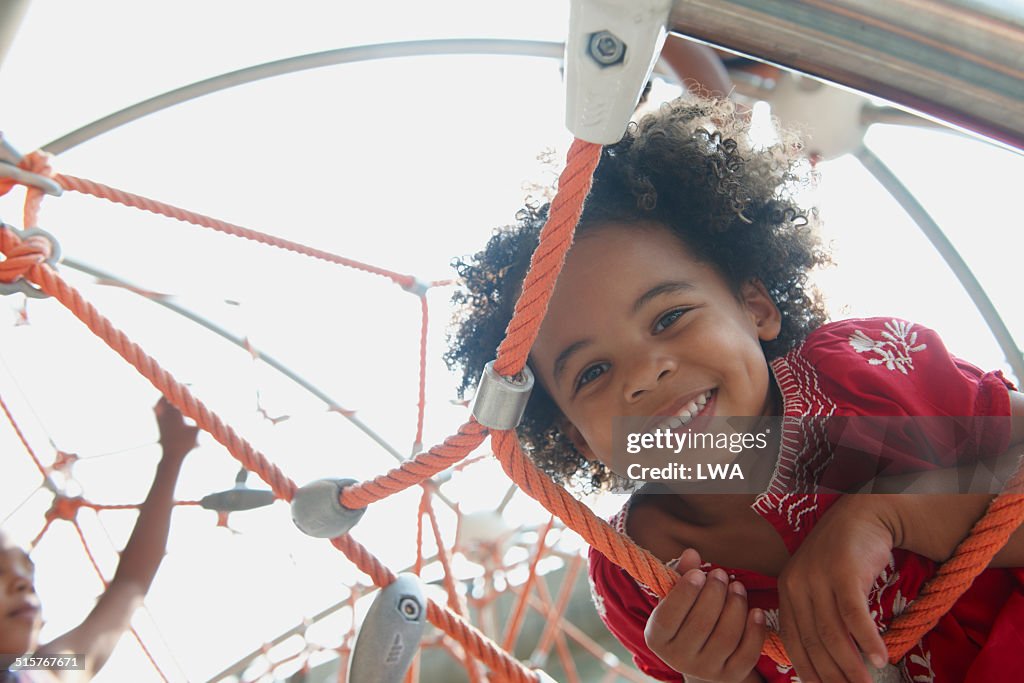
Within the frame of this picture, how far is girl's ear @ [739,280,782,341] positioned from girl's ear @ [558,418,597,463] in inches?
9.4

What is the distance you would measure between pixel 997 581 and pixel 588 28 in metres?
0.63

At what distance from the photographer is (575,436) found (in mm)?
977

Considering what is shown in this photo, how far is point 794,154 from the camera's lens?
106 centimetres

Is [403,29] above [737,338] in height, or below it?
above

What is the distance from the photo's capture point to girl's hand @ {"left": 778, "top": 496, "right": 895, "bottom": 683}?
1.74 ft

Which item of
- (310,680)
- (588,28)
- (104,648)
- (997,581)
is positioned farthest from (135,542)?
(310,680)

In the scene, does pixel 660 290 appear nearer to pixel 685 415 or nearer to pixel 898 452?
pixel 685 415

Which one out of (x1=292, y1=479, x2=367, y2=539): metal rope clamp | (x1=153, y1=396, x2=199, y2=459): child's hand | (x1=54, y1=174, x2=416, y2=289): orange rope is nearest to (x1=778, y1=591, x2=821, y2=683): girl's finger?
(x1=292, y1=479, x2=367, y2=539): metal rope clamp

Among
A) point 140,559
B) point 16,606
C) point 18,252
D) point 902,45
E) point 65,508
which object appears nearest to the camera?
point 902,45

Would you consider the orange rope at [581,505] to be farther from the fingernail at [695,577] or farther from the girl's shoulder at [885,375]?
the girl's shoulder at [885,375]

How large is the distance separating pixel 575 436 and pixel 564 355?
0.71ft

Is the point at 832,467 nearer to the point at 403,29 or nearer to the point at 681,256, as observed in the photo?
the point at 681,256

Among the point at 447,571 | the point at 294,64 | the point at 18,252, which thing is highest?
the point at 294,64

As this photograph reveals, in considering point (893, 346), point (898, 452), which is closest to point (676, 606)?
point (898, 452)
